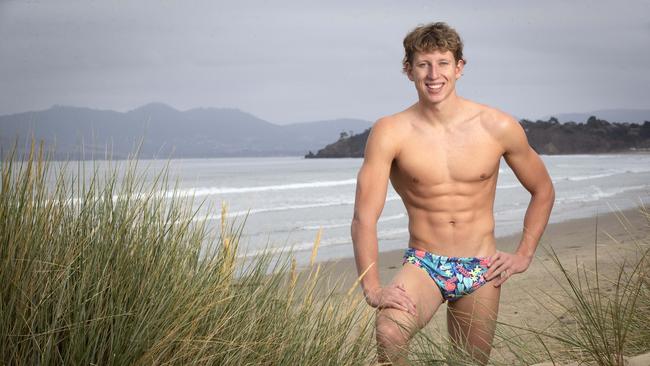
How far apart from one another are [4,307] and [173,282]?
625mm

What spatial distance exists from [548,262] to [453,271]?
668 centimetres

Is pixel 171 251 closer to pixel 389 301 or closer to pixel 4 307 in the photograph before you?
pixel 4 307

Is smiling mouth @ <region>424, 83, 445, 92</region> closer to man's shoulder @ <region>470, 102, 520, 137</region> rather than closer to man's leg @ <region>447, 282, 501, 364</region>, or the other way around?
man's shoulder @ <region>470, 102, 520, 137</region>

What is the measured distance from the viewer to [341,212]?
19.3 meters

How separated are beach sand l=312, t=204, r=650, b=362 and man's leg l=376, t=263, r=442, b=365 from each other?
0.68m

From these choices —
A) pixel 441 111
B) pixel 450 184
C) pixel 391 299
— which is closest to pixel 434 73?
pixel 441 111

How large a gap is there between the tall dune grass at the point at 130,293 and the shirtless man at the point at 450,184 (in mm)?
635

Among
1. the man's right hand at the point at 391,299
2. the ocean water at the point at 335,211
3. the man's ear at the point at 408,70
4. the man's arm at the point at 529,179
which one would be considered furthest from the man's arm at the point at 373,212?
the ocean water at the point at 335,211

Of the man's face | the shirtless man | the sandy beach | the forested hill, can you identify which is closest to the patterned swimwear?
the shirtless man

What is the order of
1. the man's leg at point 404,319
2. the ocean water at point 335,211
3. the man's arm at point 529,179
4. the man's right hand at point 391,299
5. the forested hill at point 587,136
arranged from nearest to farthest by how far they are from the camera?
the man's leg at point 404,319 < the man's right hand at point 391,299 < the man's arm at point 529,179 < the ocean water at point 335,211 < the forested hill at point 587,136

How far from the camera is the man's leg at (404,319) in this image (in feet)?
11.0

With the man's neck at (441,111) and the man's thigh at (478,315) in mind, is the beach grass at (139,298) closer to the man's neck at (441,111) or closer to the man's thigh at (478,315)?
the man's thigh at (478,315)

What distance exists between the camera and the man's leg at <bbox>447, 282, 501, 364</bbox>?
12.7 feet

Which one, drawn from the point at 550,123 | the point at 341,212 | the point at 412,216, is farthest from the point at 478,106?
the point at 550,123
